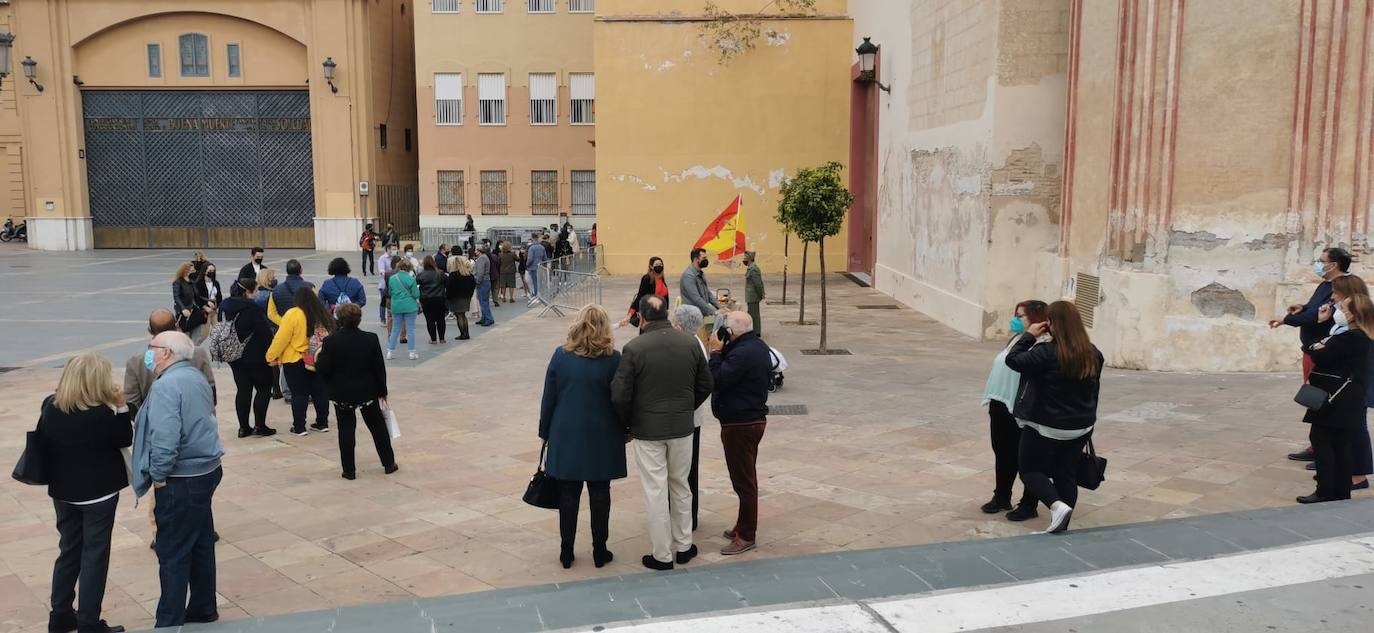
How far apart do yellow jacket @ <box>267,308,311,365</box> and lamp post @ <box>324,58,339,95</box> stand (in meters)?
27.4

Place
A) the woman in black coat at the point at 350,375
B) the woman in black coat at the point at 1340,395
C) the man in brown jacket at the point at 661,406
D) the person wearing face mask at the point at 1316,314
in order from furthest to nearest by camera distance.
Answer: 1. the woman in black coat at the point at 350,375
2. the person wearing face mask at the point at 1316,314
3. the woman in black coat at the point at 1340,395
4. the man in brown jacket at the point at 661,406

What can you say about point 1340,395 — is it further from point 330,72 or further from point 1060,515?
point 330,72

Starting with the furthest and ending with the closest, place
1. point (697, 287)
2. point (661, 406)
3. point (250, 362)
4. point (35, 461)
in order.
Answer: point (697, 287) → point (250, 362) → point (661, 406) → point (35, 461)

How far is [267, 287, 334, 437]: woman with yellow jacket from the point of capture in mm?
9898

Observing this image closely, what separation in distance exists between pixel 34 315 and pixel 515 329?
375 inches

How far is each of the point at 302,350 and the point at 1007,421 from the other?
262 inches

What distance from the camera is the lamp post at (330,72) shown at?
34.7 meters

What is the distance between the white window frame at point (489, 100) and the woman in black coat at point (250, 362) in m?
25.9

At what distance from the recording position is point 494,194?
35.6 metres

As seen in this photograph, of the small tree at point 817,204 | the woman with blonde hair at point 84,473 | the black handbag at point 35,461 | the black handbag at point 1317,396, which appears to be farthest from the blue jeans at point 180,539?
the small tree at point 817,204

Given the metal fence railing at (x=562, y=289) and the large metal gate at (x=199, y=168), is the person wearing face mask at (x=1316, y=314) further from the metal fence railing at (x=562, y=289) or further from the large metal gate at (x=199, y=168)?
the large metal gate at (x=199, y=168)

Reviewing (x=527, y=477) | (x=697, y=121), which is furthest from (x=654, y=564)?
(x=697, y=121)

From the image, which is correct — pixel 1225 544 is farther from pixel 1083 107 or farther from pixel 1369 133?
pixel 1083 107

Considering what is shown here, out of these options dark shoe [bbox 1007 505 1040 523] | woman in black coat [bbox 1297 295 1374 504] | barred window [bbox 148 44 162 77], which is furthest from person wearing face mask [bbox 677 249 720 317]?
barred window [bbox 148 44 162 77]
